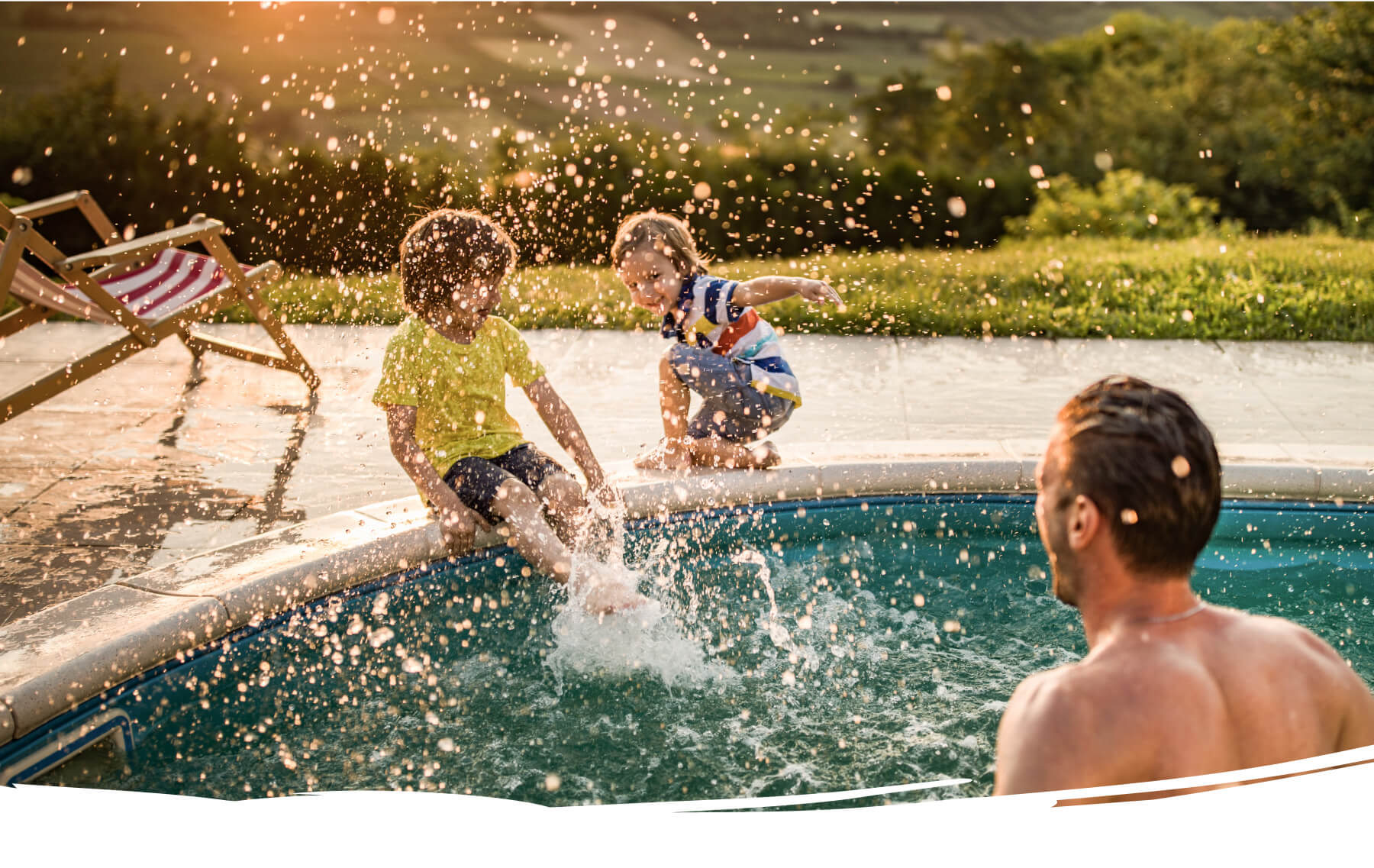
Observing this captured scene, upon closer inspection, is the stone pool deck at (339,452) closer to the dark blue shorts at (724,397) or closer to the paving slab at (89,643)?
the paving slab at (89,643)

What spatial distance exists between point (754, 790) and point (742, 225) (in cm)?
1288

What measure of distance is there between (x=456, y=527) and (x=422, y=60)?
6.40 m

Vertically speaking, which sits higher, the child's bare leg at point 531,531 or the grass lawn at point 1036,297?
the grass lawn at point 1036,297

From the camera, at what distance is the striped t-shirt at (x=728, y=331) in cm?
415

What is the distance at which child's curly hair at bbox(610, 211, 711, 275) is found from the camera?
4.09 m

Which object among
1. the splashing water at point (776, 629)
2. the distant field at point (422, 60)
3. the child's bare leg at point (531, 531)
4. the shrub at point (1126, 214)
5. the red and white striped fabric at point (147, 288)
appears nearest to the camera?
the splashing water at point (776, 629)

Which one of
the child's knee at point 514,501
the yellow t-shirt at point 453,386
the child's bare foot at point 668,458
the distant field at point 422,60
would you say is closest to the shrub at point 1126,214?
the distant field at point 422,60

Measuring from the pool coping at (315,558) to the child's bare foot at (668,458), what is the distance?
3.1 inches

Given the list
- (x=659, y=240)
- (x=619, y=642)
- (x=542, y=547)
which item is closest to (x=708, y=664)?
(x=619, y=642)

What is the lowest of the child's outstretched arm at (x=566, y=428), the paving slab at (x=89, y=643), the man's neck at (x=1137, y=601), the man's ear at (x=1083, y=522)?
the paving slab at (x=89, y=643)

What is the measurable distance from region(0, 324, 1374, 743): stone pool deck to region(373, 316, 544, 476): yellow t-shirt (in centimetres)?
27

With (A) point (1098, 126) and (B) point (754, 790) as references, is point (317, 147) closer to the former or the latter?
(B) point (754, 790)

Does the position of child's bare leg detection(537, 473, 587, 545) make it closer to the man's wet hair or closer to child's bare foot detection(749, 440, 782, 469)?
child's bare foot detection(749, 440, 782, 469)

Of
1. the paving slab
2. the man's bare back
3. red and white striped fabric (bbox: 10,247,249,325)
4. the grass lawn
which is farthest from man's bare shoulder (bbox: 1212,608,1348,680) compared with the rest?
the grass lawn
